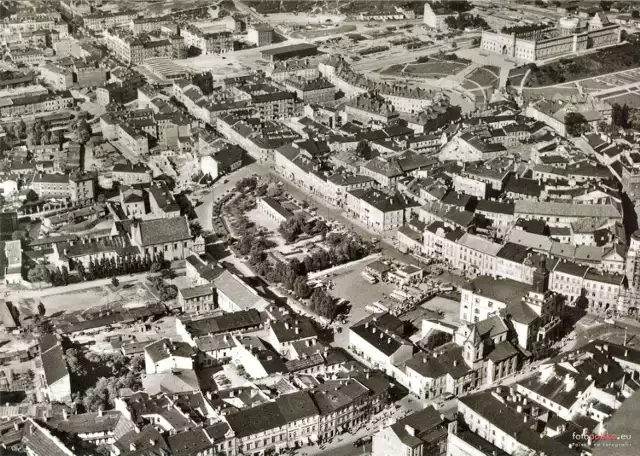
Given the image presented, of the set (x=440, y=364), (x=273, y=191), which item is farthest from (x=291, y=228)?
(x=440, y=364)

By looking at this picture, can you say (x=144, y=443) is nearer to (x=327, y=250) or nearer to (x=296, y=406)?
(x=296, y=406)

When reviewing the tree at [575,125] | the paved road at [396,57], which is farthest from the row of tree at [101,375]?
the paved road at [396,57]

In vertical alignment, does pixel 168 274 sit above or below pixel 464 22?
below

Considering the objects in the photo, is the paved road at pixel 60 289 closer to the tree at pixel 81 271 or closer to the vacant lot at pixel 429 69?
the tree at pixel 81 271

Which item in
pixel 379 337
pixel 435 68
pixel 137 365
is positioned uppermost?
pixel 435 68

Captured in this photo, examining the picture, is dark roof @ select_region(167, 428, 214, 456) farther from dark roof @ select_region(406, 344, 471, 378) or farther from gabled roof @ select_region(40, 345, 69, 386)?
dark roof @ select_region(406, 344, 471, 378)

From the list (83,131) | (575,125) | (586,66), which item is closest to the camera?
(575,125)

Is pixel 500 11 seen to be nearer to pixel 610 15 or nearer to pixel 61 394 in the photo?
pixel 610 15
